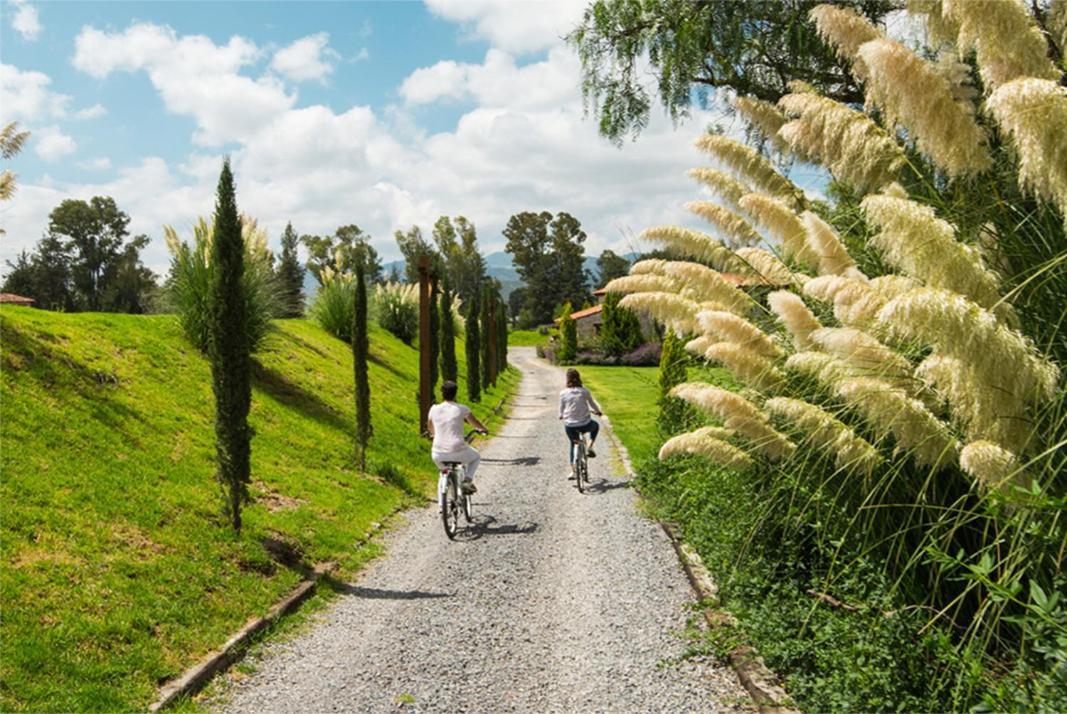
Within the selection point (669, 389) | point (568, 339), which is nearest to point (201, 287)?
point (669, 389)

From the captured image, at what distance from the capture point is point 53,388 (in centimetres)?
1002

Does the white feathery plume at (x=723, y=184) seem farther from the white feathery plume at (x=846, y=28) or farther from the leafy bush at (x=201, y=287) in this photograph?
the leafy bush at (x=201, y=287)

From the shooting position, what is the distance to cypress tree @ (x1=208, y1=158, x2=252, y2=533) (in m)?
8.30

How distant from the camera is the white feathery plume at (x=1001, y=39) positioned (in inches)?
128

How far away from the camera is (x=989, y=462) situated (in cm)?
309

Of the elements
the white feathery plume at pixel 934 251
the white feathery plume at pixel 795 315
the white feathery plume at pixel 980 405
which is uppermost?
the white feathery plume at pixel 934 251

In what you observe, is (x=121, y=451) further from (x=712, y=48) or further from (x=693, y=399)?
(x=712, y=48)

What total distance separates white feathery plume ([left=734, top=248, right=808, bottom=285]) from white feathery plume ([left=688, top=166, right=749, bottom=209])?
375 millimetres

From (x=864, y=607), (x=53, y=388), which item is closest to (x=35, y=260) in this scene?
(x=53, y=388)

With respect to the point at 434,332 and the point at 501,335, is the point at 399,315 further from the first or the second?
the point at 501,335

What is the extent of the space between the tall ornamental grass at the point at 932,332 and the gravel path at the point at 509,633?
1.44 meters

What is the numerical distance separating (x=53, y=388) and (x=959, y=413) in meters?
10.4

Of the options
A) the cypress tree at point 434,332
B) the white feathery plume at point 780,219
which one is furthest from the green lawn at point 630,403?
the cypress tree at point 434,332

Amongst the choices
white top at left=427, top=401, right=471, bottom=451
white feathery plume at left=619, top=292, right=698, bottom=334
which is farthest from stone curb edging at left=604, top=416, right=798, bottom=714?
white top at left=427, top=401, right=471, bottom=451
